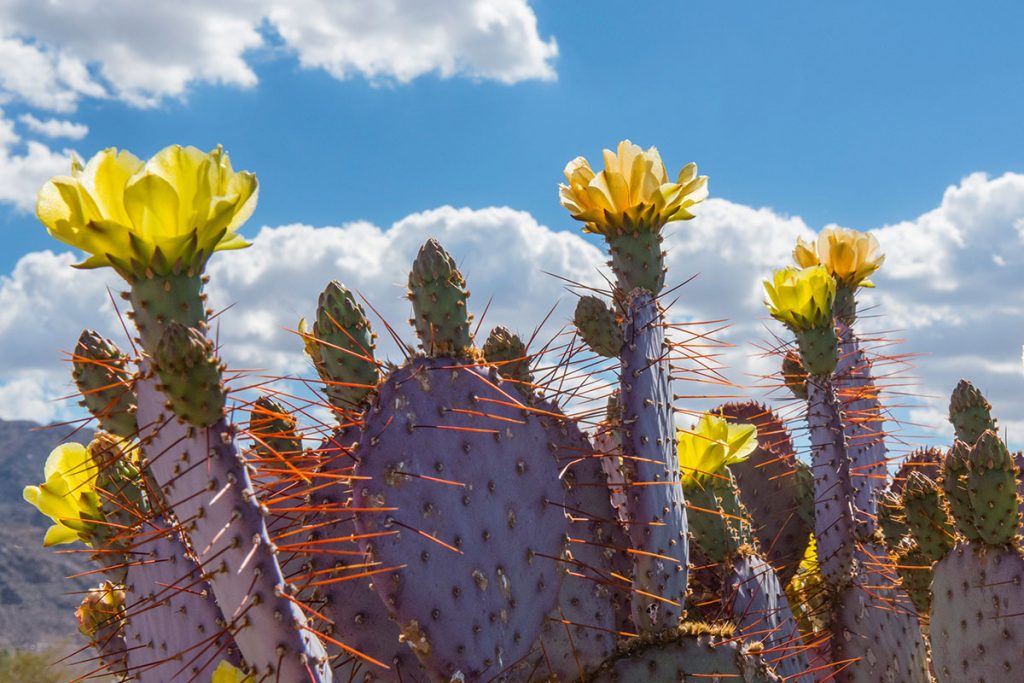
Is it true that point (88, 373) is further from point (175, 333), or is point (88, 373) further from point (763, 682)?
point (763, 682)

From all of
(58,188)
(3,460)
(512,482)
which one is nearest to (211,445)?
(58,188)

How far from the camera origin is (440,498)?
1.44 meters

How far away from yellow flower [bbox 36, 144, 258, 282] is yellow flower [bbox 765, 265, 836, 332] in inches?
67.7

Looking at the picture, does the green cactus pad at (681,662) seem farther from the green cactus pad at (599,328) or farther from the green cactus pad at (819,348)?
the green cactus pad at (819,348)

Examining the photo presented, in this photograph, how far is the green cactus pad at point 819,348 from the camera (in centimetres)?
261

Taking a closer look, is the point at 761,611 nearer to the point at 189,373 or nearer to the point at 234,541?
the point at 234,541

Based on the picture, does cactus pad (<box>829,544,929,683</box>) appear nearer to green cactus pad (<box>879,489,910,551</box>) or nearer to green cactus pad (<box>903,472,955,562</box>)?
green cactus pad (<box>879,489,910,551</box>)

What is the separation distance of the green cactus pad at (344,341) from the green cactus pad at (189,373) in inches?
24.8

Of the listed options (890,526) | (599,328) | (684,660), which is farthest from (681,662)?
(890,526)

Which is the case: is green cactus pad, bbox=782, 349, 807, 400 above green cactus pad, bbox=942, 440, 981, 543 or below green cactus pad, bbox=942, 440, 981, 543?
above

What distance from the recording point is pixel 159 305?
116 centimetres

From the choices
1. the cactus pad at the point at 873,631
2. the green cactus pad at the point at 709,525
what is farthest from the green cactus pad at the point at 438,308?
the cactus pad at the point at 873,631

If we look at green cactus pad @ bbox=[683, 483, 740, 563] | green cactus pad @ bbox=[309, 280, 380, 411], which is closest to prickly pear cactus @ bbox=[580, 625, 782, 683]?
green cactus pad @ bbox=[683, 483, 740, 563]

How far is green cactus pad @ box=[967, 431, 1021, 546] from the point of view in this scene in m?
2.07
